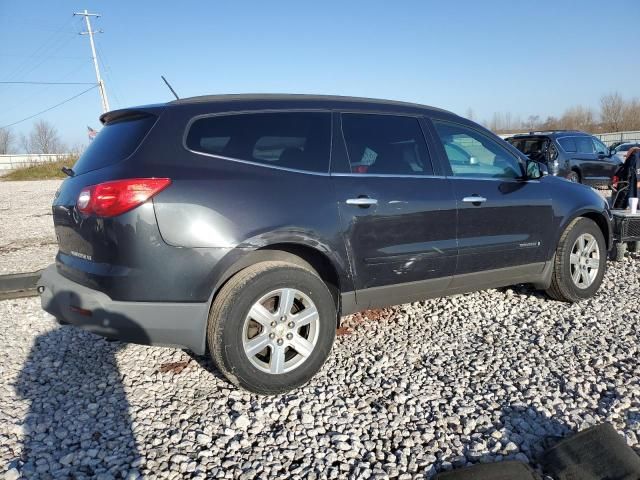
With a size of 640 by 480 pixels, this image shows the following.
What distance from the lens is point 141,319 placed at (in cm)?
277

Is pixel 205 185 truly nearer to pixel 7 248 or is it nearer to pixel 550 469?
pixel 550 469

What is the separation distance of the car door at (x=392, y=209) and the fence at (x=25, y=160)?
126 ft

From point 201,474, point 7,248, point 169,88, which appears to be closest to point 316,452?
point 201,474

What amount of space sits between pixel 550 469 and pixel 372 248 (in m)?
1.67

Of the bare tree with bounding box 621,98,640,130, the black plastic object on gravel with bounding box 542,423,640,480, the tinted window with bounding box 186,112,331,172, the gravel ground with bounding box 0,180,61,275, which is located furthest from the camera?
the bare tree with bounding box 621,98,640,130

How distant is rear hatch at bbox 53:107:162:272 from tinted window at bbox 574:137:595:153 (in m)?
12.7

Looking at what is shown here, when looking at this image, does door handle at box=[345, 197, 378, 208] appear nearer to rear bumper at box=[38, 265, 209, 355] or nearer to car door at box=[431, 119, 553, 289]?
car door at box=[431, 119, 553, 289]

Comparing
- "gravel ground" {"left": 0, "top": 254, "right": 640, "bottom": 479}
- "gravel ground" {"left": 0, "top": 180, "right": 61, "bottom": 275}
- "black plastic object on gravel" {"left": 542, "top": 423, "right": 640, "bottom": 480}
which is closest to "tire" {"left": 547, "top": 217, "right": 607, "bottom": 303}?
"gravel ground" {"left": 0, "top": 254, "right": 640, "bottom": 479}

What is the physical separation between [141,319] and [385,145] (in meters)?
2.08

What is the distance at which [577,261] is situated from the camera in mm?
4660

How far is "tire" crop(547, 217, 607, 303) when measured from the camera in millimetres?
4527

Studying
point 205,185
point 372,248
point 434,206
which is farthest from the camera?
point 434,206

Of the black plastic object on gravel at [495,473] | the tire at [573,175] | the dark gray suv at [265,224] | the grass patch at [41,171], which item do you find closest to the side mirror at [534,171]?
the dark gray suv at [265,224]

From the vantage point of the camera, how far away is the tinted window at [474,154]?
3.99 metres
